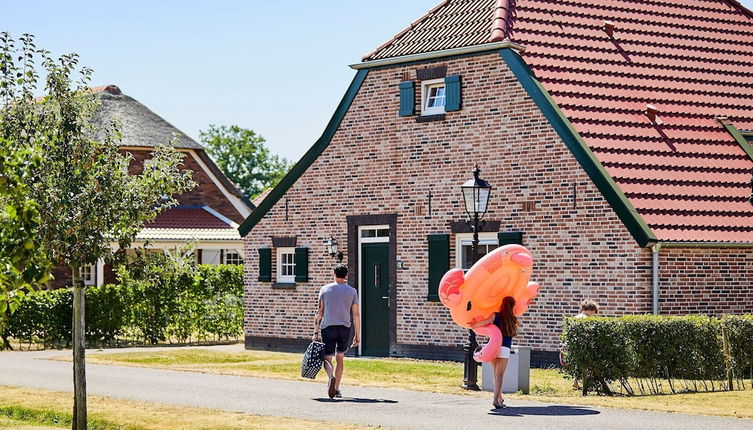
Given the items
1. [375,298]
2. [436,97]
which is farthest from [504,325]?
[375,298]

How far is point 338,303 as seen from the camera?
18.0 meters

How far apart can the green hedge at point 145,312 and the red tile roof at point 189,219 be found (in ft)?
51.5

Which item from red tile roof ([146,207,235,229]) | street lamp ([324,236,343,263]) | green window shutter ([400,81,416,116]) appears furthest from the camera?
red tile roof ([146,207,235,229])

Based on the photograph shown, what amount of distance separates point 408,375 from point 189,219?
29416 mm

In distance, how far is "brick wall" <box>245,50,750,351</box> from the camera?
22594mm

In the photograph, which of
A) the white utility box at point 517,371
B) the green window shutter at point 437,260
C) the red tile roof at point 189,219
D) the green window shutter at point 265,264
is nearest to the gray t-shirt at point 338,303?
the white utility box at point 517,371

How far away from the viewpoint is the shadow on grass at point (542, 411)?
15.7 metres

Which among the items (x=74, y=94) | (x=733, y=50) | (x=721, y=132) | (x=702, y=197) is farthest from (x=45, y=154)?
(x=733, y=50)

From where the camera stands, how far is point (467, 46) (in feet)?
80.9

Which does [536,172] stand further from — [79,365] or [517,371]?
[79,365]

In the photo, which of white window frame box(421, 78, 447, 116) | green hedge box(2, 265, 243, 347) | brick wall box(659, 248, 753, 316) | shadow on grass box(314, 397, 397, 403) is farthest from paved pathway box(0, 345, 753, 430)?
green hedge box(2, 265, 243, 347)

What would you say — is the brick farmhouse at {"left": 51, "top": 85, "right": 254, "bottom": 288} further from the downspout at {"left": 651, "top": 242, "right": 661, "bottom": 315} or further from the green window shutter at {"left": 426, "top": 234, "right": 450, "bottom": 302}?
the downspout at {"left": 651, "top": 242, "right": 661, "bottom": 315}

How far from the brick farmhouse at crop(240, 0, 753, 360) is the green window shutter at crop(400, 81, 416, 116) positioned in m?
0.03

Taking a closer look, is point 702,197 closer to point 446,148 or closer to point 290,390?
point 446,148
